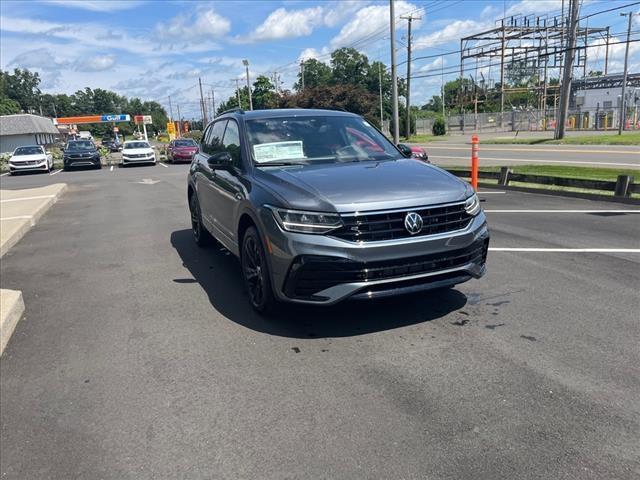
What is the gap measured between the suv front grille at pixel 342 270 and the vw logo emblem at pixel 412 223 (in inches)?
8.1

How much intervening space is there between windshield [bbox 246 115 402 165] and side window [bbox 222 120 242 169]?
0.18 metres

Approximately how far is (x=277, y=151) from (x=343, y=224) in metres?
1.62

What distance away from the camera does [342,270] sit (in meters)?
4.05

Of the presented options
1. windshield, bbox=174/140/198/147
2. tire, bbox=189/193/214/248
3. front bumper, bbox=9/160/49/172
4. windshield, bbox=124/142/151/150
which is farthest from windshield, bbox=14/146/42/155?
tire, bbox=189/193/214/248

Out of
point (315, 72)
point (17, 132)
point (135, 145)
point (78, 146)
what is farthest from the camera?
point (315, 72)

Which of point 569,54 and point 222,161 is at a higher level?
point 569,54

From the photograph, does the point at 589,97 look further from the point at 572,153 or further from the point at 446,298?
the point at 446,298

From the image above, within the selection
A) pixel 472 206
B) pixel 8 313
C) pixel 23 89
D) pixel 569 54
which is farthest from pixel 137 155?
pixel 23 89

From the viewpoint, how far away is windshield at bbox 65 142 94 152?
3097cm

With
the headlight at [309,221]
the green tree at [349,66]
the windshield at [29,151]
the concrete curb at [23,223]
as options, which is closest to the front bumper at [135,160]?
the windshield at [29,151]

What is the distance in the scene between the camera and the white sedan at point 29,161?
2892 centimetres

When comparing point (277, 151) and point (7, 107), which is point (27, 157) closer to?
point (277, 151)

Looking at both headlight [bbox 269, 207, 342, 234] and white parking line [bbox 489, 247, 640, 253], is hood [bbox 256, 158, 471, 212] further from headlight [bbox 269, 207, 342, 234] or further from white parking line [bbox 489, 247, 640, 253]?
white parking line [bbox 489, 247, 640, 253]

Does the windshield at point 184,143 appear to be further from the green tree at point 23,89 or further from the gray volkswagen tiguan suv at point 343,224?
the green tree at point 23,89
